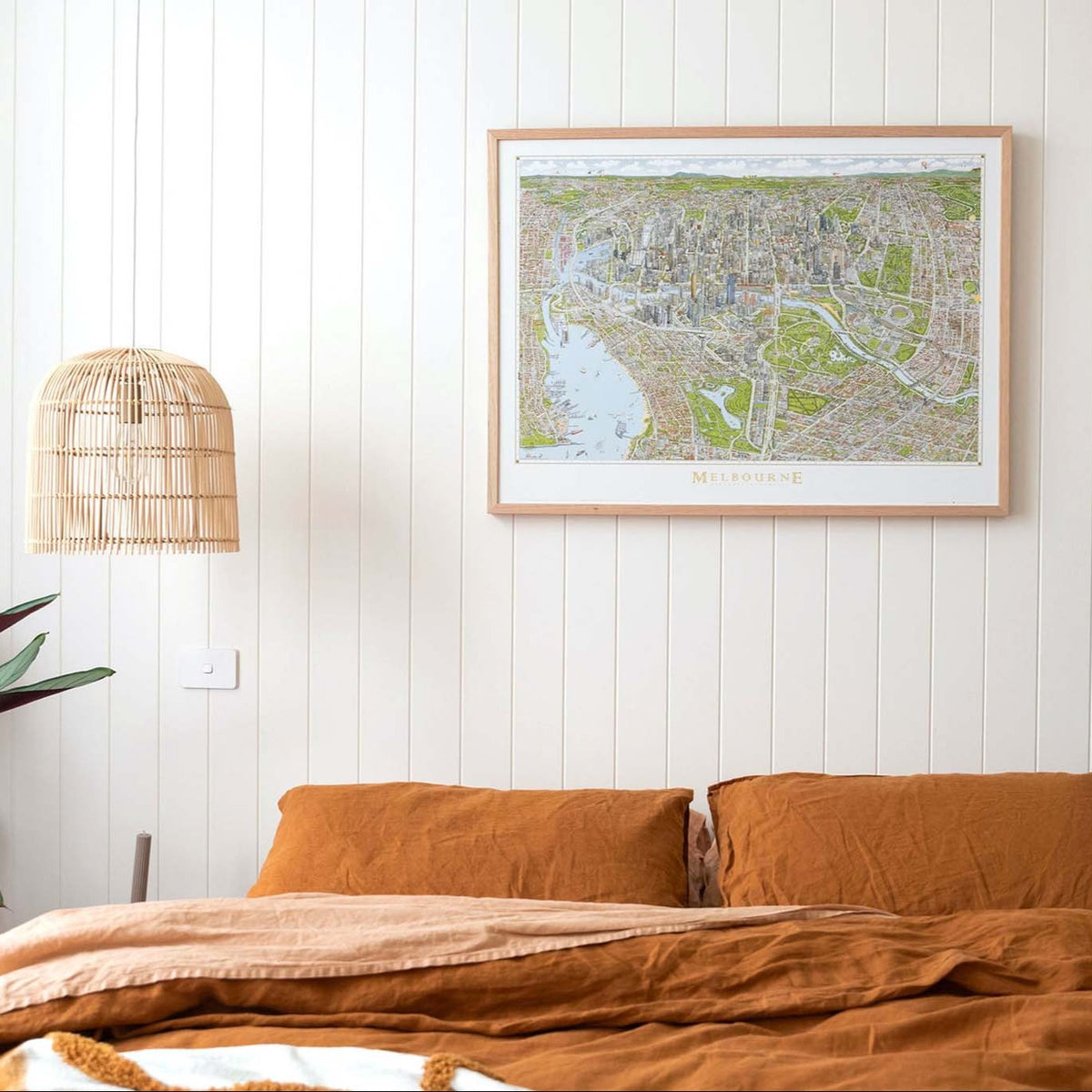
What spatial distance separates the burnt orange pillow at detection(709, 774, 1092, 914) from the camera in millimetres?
1857

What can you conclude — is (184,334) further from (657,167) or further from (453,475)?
(657,167)

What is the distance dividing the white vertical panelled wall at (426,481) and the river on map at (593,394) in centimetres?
15

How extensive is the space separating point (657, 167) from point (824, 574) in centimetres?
90

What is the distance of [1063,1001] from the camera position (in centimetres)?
145

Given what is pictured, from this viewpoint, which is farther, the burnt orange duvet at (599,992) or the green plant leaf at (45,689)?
the green plant leaf at (45,689)

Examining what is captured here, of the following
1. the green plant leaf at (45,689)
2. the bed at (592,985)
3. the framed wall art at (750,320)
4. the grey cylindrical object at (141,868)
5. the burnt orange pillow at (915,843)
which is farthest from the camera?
the framed wall art at (750,320)

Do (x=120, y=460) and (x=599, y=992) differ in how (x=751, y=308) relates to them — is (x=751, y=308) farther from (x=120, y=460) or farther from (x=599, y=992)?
(x=599, y=992)

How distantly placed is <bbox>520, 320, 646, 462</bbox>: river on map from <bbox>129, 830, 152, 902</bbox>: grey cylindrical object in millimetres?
1102

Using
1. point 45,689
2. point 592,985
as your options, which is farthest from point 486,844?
point 45,689

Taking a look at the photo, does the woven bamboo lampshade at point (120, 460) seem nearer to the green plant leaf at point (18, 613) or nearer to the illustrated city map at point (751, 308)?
the green plant leaf at point (18, 613)

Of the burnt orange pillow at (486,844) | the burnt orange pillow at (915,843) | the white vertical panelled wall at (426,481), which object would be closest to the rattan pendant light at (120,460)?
the white vertical panelled wall at (426,481)

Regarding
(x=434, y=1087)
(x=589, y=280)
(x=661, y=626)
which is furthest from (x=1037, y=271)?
(x=434, y=1087)

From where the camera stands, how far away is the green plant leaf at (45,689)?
1.97 metres

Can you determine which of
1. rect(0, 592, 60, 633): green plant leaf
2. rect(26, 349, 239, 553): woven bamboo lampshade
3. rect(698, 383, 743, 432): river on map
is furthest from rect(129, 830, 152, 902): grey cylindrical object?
rect(698, 383, 743, 432): river on map
